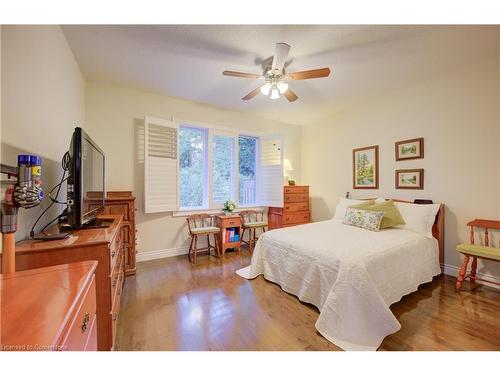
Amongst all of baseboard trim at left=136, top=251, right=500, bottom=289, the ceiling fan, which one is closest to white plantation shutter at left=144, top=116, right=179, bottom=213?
baseboard trim at left=136, top=251, right=500, bottom=289

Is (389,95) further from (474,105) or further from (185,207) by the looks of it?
(185,207)

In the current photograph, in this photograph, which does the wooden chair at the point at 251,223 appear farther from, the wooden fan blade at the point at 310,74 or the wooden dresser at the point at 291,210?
the wooden fan blade at the point at 310,74

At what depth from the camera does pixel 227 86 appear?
2.93 metres

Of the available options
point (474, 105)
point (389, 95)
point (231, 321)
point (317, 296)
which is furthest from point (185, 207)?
point (474, 105)

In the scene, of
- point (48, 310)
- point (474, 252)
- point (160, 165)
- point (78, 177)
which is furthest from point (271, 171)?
point (48, 310)

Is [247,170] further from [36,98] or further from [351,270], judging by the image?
[36,98]

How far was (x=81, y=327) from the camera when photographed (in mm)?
679

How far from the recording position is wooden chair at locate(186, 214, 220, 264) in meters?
3.13

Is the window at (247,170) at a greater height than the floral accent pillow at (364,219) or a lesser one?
greater

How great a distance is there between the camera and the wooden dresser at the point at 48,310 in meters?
0.46

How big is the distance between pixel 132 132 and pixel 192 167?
3.45 ft

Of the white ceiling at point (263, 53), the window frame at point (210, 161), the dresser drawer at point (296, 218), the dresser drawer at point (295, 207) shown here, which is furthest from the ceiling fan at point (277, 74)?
the dresser drawer at point (296, 218)

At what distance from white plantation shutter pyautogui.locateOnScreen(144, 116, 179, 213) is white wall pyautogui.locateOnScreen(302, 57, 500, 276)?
125 inches

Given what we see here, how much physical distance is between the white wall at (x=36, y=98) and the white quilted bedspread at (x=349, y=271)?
2.09 m
